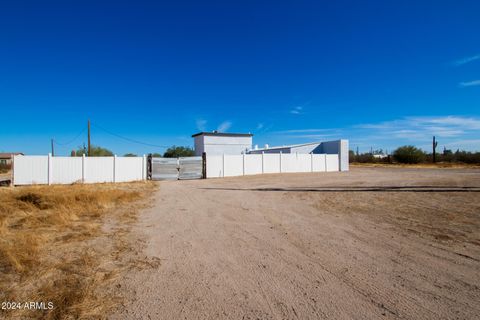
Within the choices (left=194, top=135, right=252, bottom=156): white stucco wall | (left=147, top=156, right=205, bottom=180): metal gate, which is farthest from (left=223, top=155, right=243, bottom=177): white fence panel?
(left=194, top=135, right=252, bottom=156): white stucco wall

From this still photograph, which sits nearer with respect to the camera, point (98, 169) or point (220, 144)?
point (98, 169)

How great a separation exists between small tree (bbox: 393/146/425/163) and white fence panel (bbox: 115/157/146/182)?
177 ft

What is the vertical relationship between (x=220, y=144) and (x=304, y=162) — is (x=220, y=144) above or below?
above

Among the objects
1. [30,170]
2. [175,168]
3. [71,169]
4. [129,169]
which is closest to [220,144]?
[175,168]

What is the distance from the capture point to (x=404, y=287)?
316 centimetres

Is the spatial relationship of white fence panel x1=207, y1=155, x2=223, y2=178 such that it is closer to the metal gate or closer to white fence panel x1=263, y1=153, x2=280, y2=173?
the metal gate

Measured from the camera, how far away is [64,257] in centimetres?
420

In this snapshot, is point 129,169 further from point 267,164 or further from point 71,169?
point 267,164

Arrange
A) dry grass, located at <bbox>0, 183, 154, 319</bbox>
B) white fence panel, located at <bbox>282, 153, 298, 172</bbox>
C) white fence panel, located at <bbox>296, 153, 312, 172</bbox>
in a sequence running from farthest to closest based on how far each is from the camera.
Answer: white fence panel, located at <bbox>296, 153, 312, 172</bbox>, white fence panel, located at <bbox>282, 153, 298, 172</bbox>, dry grass, located at <bbox>0, 183, 154, 319</bbox>

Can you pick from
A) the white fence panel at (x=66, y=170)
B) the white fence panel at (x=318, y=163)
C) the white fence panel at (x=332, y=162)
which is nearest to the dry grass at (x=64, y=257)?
the white fence panel at (x=66, y=170)

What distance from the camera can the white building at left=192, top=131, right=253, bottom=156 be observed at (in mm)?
40812

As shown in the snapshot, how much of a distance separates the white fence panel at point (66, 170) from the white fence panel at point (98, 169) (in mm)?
453

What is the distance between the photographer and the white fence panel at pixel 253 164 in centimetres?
2703

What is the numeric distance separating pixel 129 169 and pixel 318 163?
2229 cm
